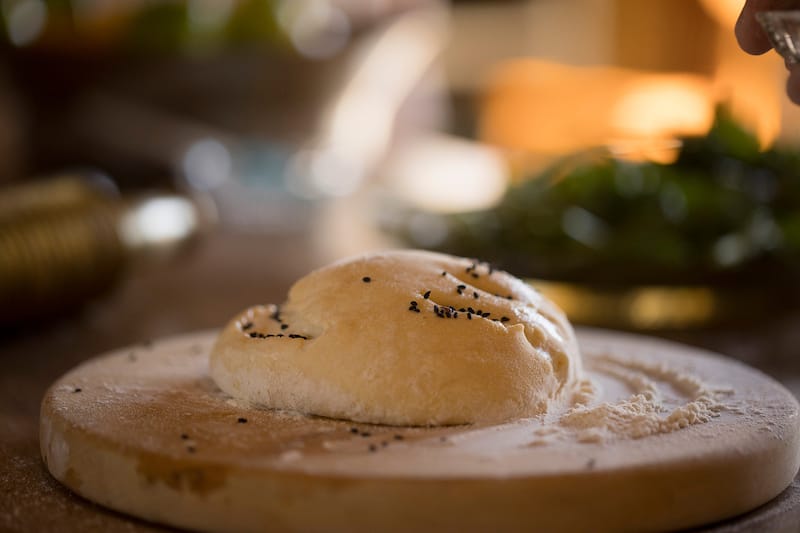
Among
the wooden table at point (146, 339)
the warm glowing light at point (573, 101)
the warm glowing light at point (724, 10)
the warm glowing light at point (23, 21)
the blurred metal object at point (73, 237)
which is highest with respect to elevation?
the warm glowing light at point (724, 10)

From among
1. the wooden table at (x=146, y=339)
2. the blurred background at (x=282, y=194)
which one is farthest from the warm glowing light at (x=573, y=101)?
the wooden table at (x=146, y=339)

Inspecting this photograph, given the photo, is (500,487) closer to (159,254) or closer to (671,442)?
(671,442)

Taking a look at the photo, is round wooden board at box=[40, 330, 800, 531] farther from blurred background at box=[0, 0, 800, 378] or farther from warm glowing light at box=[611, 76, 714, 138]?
warm glowing light at box=[611, 76, 714, 138]

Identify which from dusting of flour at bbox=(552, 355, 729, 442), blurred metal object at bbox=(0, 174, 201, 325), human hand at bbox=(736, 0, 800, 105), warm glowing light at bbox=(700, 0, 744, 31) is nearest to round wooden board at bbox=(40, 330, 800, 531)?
dusting of flour at bbox=(552, 355, 729, 442)

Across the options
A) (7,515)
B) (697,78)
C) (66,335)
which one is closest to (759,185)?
(66,335)

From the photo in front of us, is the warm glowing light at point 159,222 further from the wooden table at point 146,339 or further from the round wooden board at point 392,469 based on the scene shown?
the round wooden board at point 392,469

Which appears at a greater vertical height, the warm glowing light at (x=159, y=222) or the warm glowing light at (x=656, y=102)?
the warm glowing light at (x=656, y=102)
